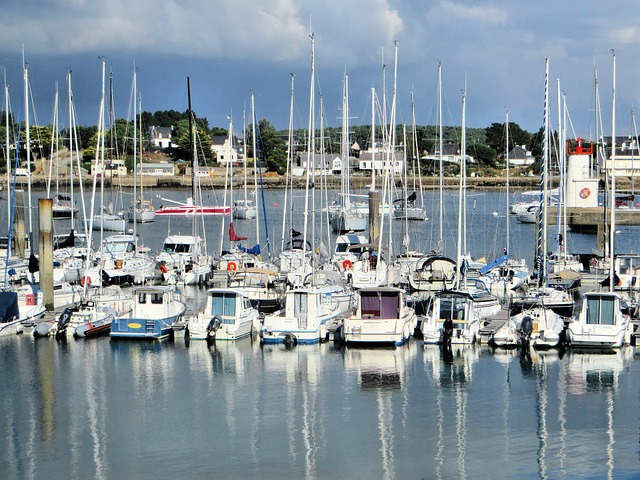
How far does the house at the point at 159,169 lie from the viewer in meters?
184

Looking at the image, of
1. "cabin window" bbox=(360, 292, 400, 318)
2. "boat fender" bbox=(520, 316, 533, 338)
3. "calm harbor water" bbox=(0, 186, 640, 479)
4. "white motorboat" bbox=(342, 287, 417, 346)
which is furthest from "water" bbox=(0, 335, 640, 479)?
"cabin window" bbox=(360, 292, 400, 318)

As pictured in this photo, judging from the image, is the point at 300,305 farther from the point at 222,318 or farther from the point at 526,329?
the point at 526,329

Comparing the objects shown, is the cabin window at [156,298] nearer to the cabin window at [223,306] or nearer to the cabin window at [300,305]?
the cabin window at [223,306]

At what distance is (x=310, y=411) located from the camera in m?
30.9

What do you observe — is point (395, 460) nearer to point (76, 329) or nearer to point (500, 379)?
point (500, 379)

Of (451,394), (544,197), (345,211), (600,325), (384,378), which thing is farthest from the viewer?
(345,211)

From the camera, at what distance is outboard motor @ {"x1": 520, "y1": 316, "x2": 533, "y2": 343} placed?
3803 cm

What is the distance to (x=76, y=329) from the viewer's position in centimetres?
3991

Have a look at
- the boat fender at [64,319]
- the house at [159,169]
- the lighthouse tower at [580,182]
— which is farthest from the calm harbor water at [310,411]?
the house at [159,169]

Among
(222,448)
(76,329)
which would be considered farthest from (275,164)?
(222,448)

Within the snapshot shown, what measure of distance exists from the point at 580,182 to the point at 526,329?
61077 mm

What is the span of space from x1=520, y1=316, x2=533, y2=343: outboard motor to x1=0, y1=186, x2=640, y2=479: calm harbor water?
2.19ft

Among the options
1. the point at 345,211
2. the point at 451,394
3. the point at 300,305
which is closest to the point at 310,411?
the point at 451,394

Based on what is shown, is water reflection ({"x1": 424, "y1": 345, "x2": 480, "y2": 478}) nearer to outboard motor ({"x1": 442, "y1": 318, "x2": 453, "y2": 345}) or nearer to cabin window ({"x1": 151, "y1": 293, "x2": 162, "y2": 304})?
outboard motor ({"x1": 442, "y1": 318, "x2": 453, "y2": 345})
